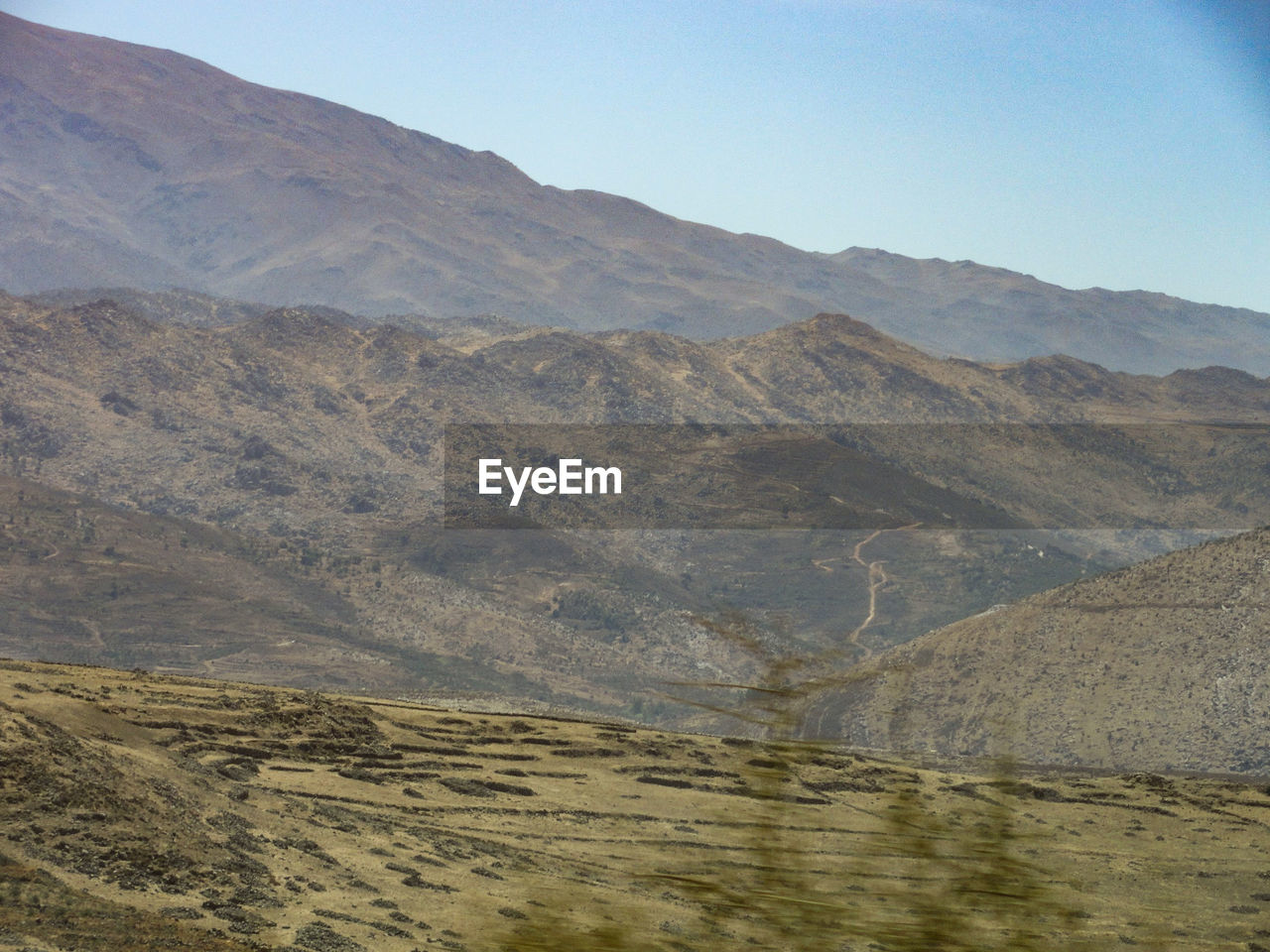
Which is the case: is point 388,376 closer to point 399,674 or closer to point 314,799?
point 399,674

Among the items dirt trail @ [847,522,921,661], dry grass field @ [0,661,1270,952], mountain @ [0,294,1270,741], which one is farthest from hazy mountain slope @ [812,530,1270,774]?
dirt trail @ [847,522,921,661]

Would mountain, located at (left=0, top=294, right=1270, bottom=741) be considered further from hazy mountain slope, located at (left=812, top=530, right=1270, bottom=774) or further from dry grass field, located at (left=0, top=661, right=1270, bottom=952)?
dry grass field, located at (left=0, top=661, right=1270, bottom=952)

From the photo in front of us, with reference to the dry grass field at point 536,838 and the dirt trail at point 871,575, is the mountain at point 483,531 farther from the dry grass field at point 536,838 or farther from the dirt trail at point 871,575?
the dry grass field at point 536,838

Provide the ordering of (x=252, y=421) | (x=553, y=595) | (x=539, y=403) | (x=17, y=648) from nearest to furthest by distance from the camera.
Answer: (x=17, y=648)
(x=553, y=595)
(x=252, y=421)
(x=539, y=403)

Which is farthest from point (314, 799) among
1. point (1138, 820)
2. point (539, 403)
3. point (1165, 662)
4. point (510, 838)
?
point (539, 403)

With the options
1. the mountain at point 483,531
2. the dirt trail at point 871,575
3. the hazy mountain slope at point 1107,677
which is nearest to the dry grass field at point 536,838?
the hazy mountain slope at point 1107,677
